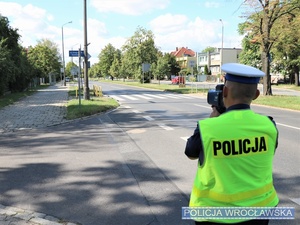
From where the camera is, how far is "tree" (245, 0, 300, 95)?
71.5 feet

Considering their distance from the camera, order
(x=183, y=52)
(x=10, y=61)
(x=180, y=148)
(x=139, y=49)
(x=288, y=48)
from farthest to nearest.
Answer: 1. (x=183, y=52)
2. (x=139, y=49)
3. (x=288, y=48)
4. (x=10, y=61)
5. (x=180, y=148)

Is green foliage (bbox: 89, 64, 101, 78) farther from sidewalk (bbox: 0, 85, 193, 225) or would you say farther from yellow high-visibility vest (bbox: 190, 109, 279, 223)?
yellow high-visibility vest (bbox: 190, 109, 279, 223)

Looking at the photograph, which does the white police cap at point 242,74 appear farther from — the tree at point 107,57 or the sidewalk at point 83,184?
the tree at point 107,57

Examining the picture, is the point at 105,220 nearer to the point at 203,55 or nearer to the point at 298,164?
the point at 298,164

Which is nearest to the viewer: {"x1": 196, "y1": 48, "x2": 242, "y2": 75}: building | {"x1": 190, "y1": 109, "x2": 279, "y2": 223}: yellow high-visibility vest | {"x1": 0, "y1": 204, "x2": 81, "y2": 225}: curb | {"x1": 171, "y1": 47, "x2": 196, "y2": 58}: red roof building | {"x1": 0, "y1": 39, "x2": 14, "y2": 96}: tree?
{"x1": 190, "y1": 109, "x2": 279, "y2": 223}: yellow high-visibility vest

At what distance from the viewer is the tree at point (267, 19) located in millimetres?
21781

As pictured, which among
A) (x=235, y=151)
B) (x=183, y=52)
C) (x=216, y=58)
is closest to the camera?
(x=235, y=151)

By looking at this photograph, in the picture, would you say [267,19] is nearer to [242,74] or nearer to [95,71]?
[242,74]

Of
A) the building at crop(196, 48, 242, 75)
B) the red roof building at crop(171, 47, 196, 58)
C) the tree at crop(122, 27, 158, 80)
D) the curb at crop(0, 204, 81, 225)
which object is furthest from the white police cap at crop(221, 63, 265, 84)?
the red roof building at crop(171, 47, 196, 58)

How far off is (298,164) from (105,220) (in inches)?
160

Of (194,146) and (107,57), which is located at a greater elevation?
(107,57)

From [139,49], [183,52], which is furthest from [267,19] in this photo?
[183,52]

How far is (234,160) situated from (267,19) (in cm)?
2309

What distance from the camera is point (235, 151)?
1.78 meters
